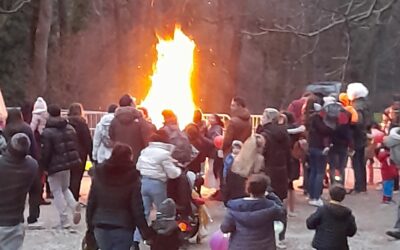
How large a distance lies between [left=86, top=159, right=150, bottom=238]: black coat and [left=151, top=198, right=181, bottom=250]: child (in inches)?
17.7

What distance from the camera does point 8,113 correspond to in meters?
13.0

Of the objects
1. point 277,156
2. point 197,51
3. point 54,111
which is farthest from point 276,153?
point 197,51

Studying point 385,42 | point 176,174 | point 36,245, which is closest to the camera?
point 176,174

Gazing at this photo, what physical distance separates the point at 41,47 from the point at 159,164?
19047 mm

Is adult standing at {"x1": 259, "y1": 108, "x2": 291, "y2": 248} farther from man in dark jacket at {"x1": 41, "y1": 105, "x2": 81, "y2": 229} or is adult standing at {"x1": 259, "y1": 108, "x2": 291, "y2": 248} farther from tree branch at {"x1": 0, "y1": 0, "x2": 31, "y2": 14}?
tree branch at {"x1": 0, "y1": 0, "x2": 31, "y2": 14}

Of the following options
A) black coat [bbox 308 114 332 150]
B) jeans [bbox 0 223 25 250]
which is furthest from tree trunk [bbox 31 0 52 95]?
jeans [bbox 0 223 25 250]

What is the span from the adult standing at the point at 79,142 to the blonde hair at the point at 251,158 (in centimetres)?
337

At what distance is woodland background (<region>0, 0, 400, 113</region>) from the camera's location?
33.5 metres

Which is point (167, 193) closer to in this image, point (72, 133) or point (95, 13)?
point (72, 133)

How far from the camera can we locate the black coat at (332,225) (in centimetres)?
889

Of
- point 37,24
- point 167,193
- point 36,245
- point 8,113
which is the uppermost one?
point 37,24

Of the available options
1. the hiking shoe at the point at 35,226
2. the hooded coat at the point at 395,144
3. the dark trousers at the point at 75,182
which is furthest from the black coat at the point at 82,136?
the hooded coat at the point at 395,144

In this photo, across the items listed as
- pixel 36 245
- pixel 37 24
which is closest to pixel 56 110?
pixel 36 245

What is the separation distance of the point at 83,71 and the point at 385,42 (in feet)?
49.9
